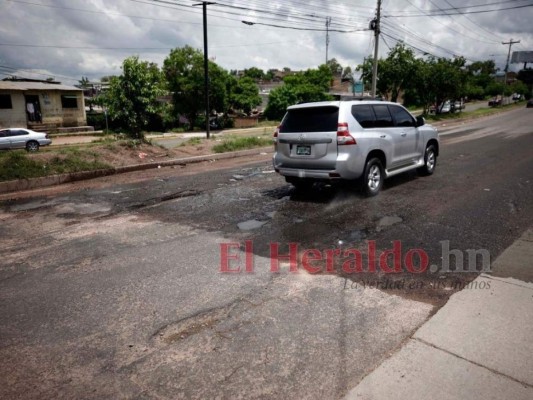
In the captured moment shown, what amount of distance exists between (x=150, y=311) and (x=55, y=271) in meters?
1.76

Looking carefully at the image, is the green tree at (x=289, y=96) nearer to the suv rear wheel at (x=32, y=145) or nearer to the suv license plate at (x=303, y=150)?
the suv rear wheel at (x=32, y=145)

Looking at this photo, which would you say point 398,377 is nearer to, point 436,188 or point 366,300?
point 366,300

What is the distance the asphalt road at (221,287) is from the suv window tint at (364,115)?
1.51 m

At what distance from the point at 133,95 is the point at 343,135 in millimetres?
10396

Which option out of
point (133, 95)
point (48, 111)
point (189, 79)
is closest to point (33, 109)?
point (48, 111)

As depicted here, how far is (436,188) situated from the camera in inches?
350

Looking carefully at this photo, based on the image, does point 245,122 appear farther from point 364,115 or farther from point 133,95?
point 364,115

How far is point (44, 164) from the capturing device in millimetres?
10969

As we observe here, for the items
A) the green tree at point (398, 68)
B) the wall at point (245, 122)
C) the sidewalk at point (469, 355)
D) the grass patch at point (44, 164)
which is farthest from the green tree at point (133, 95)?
Answer: the wall at point (245, 122)

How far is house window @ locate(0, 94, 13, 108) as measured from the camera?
3588cm

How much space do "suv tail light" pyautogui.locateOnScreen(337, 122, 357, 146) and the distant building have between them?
3896cm

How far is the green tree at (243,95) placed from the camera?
5059 centimetres

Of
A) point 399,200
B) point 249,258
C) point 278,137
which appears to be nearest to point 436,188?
point 399,200

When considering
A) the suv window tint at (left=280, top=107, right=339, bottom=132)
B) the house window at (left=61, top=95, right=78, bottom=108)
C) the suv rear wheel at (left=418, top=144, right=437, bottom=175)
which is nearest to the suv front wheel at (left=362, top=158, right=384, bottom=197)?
the suv window tint at (left=280, top=107, right=339, bottom=132)
